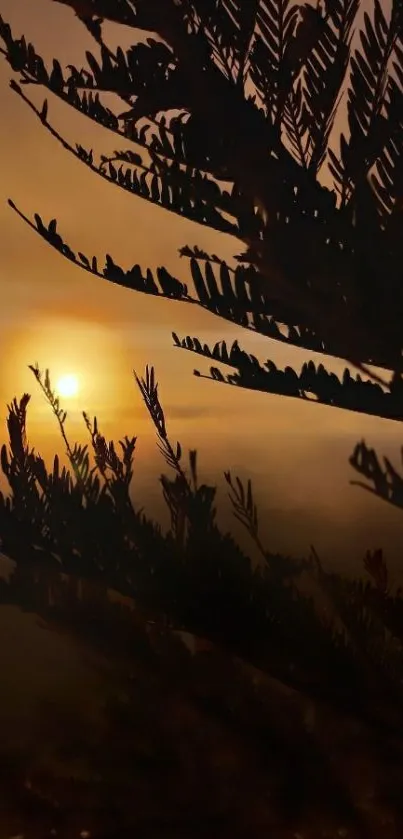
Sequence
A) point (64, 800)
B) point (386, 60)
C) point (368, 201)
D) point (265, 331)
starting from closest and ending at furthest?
point (368, 201) < point (386, 60) < point (265, 331) < point (64, 800)

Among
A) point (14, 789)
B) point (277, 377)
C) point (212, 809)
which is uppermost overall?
point (277, 377)

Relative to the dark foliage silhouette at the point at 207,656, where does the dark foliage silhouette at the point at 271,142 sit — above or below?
above

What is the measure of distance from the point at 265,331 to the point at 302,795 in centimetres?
202

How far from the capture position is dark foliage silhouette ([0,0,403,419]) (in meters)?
2.84

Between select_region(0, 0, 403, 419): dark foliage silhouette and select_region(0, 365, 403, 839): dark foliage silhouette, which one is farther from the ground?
select_region(0, 0, 403, 419): dark foliage silhouette

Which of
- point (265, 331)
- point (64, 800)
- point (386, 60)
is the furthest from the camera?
point (64, 800)

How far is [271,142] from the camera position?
3162 mm

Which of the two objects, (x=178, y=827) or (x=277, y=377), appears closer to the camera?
(x=178, y=827)

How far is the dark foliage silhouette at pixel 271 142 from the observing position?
112 inches

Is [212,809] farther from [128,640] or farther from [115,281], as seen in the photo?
[115,281]

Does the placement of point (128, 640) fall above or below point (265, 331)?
below

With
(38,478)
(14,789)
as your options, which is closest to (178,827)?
(14,789)

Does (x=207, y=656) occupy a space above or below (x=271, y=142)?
below

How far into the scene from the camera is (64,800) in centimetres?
388
